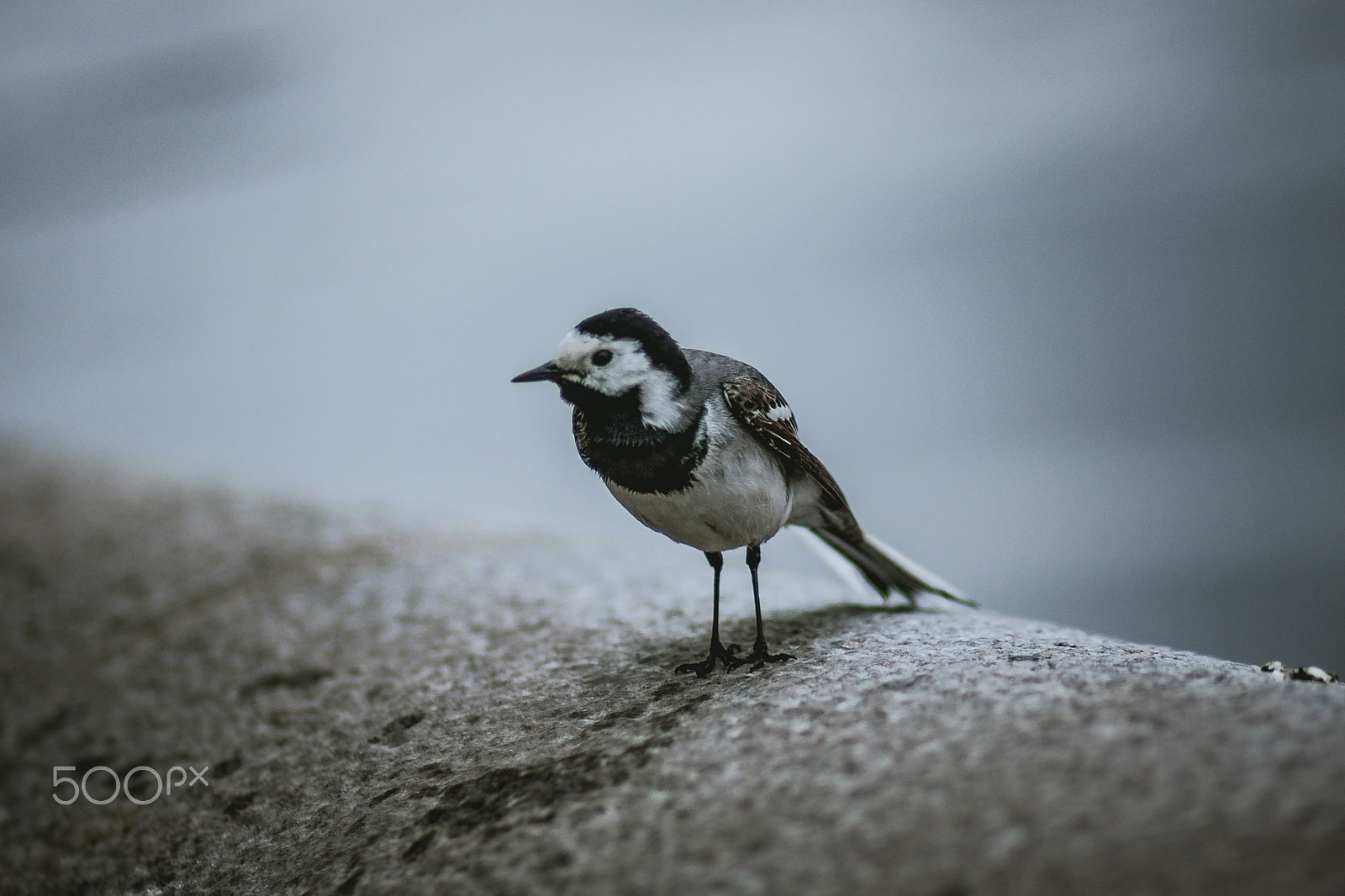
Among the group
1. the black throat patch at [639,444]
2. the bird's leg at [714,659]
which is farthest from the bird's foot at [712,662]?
the black throat patch at [639,444]

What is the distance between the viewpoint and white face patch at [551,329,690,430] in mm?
1587

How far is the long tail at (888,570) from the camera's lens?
2205 millimetres

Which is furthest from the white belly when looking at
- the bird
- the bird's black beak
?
the bird's black beak

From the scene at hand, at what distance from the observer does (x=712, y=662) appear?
167 centimetres

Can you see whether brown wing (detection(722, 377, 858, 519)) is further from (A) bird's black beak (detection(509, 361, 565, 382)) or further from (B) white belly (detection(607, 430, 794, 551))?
(A) bird's black beak (detection(509, 361, 565, 382))

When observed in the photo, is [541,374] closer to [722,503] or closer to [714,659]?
[722,503]

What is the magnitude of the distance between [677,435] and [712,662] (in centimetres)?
41

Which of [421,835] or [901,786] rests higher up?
[901,786]

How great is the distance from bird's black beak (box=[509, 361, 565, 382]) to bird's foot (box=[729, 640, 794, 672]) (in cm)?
59

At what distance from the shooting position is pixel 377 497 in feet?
11.1

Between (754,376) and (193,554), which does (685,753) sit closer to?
(754,376)

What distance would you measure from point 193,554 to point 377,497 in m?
0.72

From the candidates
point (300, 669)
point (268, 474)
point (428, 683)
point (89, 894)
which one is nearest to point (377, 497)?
point (268, 474)

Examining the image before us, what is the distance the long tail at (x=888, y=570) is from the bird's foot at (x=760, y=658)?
59 centimetres
